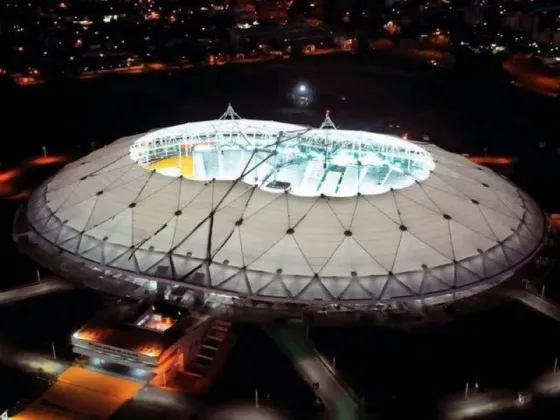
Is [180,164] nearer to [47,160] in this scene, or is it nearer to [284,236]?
[284,236]

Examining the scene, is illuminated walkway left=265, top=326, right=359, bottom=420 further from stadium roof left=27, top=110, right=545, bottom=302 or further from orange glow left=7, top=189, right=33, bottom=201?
orange glow left=7, top=189, right=33, bottom=201

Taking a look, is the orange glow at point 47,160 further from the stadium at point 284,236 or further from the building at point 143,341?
the building at point 143,341

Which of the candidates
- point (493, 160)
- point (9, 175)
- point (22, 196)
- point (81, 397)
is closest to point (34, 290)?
point (81, 397)

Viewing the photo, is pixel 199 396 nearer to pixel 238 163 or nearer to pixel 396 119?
pixel 238 163

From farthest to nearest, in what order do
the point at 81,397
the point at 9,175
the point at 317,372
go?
the point at 9,175 < the point at 317,372 < the point at 81,397

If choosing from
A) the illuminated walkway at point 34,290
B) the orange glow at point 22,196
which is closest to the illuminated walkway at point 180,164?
the orange glow at point 22,196

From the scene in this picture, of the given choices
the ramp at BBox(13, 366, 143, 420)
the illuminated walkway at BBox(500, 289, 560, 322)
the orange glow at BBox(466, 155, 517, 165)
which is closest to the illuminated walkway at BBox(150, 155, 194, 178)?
the ramp at BBox(13, 366, 143, 420)
